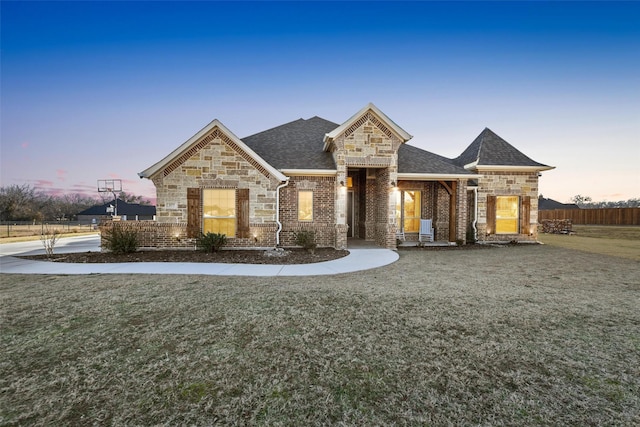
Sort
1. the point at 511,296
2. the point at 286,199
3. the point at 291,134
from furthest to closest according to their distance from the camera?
the point at 291,134
the point at 286,199
the point at 511,296

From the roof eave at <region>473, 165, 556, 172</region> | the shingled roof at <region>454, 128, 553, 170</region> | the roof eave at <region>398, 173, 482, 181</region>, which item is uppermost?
the shingled roof at <region>454, 128, 553, 170</region>

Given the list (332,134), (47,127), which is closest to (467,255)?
(332,134)

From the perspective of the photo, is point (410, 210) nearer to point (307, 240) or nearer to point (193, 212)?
point (307, 240)

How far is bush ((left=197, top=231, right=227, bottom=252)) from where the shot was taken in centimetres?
998

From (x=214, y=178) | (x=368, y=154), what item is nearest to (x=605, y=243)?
(x=368, y=154)

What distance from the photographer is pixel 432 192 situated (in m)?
13.9

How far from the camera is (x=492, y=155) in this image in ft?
47.3

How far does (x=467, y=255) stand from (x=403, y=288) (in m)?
6.44

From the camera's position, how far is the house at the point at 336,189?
10.6 meters

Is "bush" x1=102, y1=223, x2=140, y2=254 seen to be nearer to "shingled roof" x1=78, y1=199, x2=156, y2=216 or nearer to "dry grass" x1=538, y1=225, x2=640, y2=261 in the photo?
"dry grass" x1=538, y1=225, x2=640, y2=261

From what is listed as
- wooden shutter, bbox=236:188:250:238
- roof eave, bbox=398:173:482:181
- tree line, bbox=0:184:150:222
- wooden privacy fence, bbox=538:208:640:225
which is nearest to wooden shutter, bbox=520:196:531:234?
roof eave, bbox=398:173:482:181

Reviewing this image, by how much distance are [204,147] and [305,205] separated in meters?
5.03

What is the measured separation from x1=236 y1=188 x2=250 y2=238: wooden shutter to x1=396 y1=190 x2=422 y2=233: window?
826cm

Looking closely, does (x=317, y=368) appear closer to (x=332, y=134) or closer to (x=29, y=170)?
(x=332, y=134)
